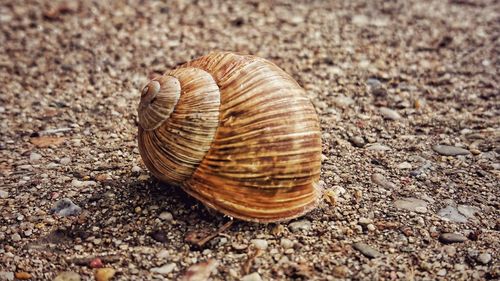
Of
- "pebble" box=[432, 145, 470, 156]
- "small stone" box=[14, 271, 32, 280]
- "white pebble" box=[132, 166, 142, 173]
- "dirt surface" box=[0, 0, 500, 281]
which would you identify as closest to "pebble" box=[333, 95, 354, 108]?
"dirt surface" box=[0, 0, 500, 281]

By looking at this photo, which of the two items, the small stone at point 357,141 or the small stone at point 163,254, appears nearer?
the small stone at point 163,254

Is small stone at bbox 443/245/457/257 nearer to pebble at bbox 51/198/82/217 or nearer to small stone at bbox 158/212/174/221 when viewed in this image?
small stone at bbox 158/212/174/221

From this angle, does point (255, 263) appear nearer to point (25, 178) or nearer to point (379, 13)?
point (25, 178)

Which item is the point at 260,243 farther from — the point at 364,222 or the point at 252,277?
the point at 364,222

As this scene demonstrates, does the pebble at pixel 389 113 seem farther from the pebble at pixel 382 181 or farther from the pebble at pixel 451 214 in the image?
the pebble at pixel 451 214

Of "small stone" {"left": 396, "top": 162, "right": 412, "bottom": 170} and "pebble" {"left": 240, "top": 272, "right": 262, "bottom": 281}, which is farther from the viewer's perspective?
"small stone" {"left": 396, "top": 162, "right": 412, "bottom": 170}

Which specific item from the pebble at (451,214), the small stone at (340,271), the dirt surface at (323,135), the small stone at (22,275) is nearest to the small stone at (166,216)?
the dirt surface at (323,135)

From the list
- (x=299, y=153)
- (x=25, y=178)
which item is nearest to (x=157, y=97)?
(x=299, y=153)
